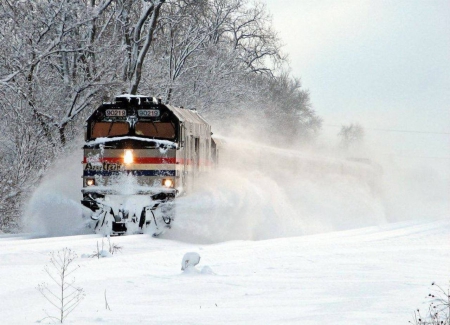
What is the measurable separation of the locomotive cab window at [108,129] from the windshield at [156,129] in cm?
30

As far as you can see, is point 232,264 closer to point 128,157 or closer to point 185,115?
point 128,157

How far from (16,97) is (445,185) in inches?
2103

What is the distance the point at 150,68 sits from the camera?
95.6ft

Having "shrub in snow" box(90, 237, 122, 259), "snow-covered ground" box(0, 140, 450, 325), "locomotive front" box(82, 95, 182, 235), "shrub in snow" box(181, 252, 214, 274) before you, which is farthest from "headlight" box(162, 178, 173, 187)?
"shrub in snow" box(181, 252, 214, 274)

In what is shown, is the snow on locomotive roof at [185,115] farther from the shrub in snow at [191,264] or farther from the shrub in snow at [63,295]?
the shrub in snow at [63,295]

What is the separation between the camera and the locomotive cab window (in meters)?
15.4

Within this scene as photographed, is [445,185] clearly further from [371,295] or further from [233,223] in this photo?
[371,295]

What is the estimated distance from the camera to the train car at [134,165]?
15.0 metres

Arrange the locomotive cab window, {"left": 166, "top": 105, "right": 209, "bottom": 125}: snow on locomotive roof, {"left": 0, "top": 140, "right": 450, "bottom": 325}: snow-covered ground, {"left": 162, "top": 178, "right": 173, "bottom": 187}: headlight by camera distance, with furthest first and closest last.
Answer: the locomotive cab window < {"left": 166, "top": 105, "right": 209, "bottom": 125}: snow on locomotive roof < {"left": 162, "top": 178, "right": 173, "bottom": 187}: headlight < {"left": 0, "top": 140, "right": 450, "bottom": 325}: snow-covered ground

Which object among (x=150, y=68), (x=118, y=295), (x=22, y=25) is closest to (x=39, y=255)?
(x=118, y=295)

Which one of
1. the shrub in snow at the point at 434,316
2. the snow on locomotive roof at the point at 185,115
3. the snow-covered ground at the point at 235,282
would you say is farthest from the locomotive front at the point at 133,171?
the shrub in snow at the point at 434,316

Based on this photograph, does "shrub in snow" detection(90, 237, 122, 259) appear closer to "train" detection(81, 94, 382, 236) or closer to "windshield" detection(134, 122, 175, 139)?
"train" detection(81, 94, 382, 236)

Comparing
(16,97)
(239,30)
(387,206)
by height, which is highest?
(239,30)

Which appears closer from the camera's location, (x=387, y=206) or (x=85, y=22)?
(x=85, y=22)
